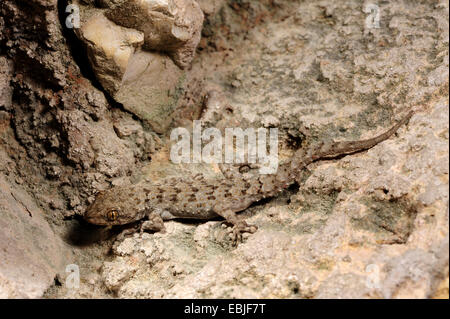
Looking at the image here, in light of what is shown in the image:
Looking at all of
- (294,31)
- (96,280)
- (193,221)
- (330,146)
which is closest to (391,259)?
(330,146)

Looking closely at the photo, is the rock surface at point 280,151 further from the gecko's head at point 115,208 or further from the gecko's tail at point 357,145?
the gecko's head at point 115,208

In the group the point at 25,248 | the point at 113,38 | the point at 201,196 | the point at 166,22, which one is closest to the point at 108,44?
the point at 113,38

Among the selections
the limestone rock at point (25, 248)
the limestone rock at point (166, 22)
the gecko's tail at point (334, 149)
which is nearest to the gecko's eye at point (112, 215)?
the limestone rock at point (25, 248)

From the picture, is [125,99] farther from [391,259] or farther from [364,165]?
[391,259]

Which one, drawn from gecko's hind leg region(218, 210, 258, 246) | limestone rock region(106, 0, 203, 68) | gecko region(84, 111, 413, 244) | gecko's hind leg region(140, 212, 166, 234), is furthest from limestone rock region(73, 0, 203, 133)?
gecko's hind leg region(218, 210, 258, 246)

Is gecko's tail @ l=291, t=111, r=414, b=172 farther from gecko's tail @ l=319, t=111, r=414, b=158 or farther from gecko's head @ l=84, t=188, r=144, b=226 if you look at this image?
gecko's head @ l=84, t=188, r=144, b=226

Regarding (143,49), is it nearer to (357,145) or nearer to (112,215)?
(112,215)
